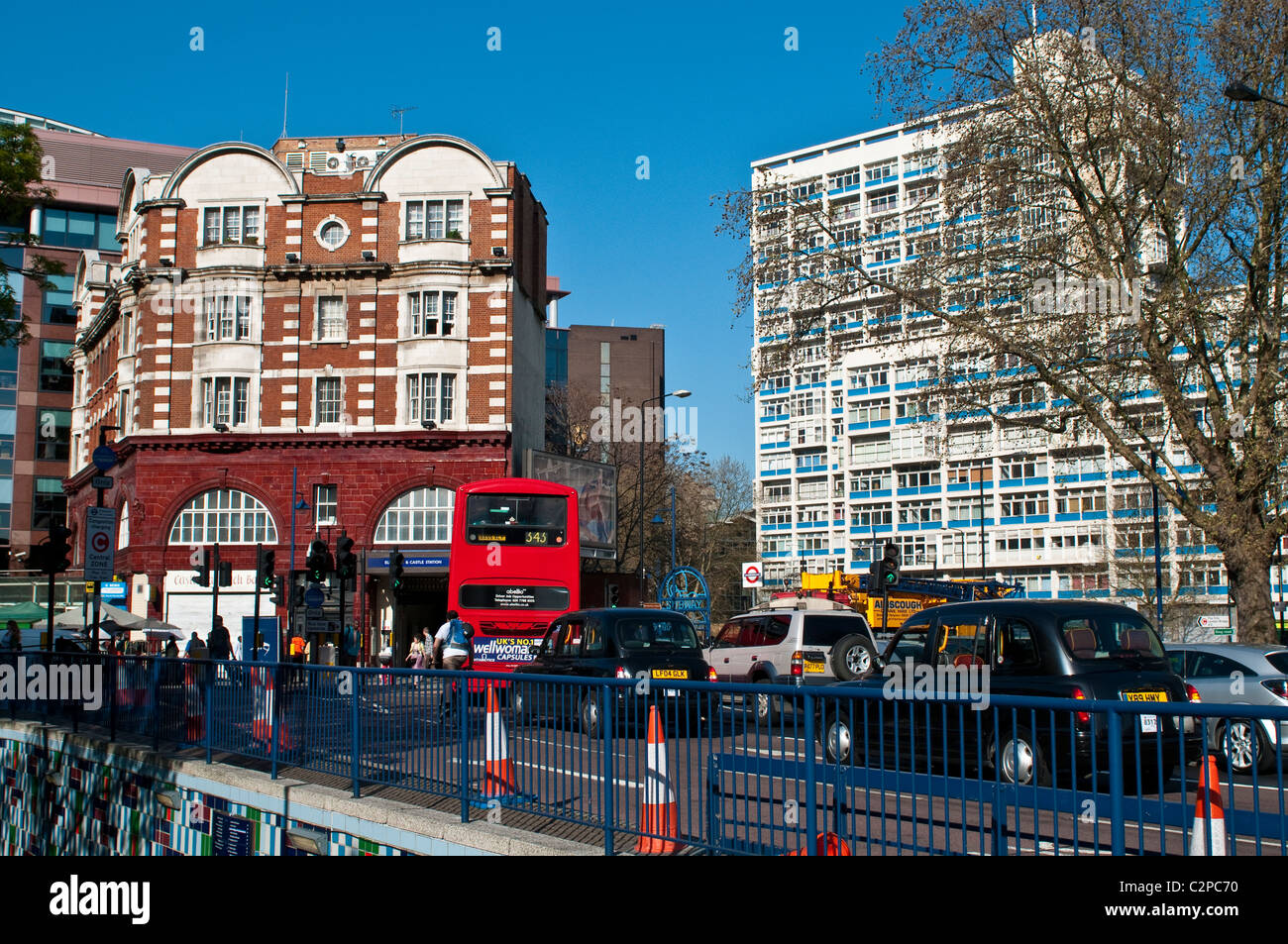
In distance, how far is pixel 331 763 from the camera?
423 inches

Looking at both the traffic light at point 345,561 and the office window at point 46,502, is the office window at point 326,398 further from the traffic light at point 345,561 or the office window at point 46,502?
the office window at point 46,502

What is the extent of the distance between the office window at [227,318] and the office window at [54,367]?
30959 millimetres

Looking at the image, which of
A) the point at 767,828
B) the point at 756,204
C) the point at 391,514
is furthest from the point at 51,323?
the point at 767,828

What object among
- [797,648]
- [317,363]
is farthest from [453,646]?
[317,363]

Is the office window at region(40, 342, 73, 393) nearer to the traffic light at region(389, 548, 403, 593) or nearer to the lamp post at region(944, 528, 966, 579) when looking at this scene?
the traffic light at region(389, 548, 403, 593)

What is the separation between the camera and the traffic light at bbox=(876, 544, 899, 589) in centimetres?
2833

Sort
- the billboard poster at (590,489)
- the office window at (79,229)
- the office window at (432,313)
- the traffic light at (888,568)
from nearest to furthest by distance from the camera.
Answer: the traffic light at (888,568) → the billboard poster at (590,489) → the office window at (432,313) → the office window at (79,229)

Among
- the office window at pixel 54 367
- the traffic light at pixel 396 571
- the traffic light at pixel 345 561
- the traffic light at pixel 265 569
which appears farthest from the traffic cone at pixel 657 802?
the office window at pixel 54 367

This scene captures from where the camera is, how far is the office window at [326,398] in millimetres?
49156

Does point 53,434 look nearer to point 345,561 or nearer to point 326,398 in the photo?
point 326,398

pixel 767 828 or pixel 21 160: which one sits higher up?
pixel 21 160

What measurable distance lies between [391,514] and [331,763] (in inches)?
1502

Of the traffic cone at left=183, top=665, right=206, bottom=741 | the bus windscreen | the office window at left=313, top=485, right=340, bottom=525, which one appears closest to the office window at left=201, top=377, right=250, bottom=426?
the office window at left=313, top=485, right=340, bottom=525

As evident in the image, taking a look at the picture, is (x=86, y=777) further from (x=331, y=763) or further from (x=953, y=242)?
(x=953, y=242)
